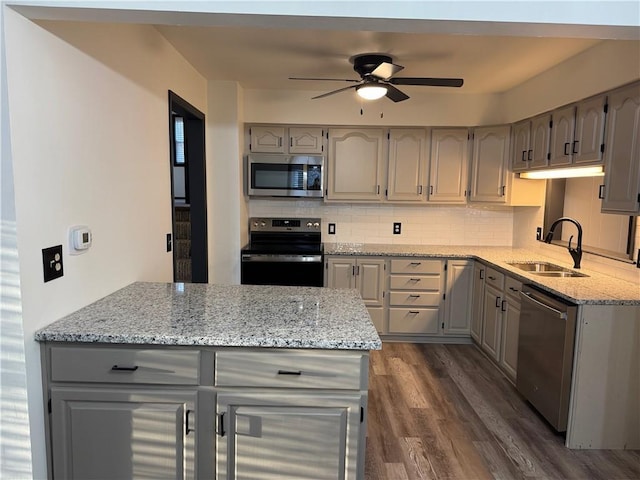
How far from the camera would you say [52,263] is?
1.66 meters

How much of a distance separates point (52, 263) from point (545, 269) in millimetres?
3337

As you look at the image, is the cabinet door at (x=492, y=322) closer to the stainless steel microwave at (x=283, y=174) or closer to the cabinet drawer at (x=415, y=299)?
the cabinet drawer at (x=415, y=299)

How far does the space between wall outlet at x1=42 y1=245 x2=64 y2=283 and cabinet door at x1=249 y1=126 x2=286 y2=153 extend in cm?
264

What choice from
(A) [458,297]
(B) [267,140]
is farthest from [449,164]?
(B) [267,140]

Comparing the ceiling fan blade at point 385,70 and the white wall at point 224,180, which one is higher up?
the ceiling fan blade at point 385,70

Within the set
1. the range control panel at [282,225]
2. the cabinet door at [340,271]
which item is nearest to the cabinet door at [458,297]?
the cabinet door at [340,271]

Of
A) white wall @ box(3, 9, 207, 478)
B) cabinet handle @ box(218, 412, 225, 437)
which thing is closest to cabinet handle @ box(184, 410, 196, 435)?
cabinet handle @ box(218, 412, 225, 437)

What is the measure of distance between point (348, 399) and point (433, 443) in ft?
3.82

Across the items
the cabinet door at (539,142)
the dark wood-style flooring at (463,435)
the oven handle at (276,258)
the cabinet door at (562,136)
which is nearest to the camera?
the dark wood-style flooring at (463,435)

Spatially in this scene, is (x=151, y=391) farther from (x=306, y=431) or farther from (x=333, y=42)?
(x=333, y=42)

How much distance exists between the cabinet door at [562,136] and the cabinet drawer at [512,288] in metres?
0.90

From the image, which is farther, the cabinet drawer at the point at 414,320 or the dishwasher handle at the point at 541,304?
the cabinet drawer at the point at 414,320

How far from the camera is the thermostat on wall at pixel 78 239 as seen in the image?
1778 mm

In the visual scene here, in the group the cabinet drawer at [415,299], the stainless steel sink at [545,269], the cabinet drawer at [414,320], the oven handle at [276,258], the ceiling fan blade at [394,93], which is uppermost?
the ceiling fan blade at [394,93]
